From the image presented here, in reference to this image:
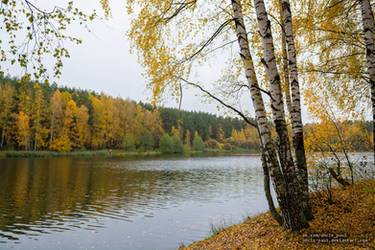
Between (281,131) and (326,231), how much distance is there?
199 cm

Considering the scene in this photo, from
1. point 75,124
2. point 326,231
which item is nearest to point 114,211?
point 326,231

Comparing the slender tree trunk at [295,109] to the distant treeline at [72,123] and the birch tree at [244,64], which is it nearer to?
the birch tree at [244,64]

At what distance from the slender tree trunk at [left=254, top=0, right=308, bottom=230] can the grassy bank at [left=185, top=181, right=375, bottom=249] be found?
0.32 metres

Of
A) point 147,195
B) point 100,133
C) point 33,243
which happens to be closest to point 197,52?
point 33,243

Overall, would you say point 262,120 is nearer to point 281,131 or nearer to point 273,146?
point 281,131

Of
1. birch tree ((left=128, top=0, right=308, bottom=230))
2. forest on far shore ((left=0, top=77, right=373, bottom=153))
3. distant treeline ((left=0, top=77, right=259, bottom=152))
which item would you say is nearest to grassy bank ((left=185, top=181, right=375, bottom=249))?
birch tree ((left=128, top=0, right=308, bottom=230))

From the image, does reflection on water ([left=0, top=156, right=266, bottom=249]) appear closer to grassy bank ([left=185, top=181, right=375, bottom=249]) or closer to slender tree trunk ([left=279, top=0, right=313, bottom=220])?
grassy bank ([left=185, top=181, right=375, bottom=249])

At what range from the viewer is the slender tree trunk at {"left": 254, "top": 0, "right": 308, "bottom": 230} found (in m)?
4.45

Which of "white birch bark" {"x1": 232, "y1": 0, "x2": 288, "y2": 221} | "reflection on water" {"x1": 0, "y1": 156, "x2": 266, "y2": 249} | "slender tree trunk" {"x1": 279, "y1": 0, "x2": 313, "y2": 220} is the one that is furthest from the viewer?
"reflection on water" {"x1": 0, "y1": 156, "x2": 266, "y2": 249}

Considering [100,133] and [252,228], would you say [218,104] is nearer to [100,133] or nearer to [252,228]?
[252,228]

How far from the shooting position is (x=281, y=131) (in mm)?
4484

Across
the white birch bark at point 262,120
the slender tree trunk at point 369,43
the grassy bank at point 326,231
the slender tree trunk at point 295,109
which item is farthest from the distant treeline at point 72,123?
the slender tree trunk at point 369,43

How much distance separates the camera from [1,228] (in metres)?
8.23

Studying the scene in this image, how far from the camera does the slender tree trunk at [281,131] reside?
14.6 feet
